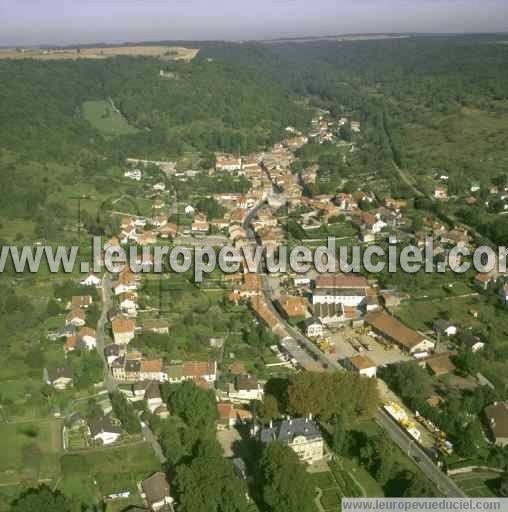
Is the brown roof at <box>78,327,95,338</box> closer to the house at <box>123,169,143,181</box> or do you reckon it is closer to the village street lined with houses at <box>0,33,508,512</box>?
the village street lined with houses at <box>0,33,508,512</box>

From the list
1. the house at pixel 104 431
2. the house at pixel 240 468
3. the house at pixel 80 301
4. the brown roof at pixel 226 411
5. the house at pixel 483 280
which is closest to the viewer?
the house at pixel 240 468

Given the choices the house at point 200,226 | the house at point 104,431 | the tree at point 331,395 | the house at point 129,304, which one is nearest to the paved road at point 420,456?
the tree at point 331,395

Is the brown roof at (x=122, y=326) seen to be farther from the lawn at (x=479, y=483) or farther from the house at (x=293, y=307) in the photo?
the lawn at (x=479, y=483)

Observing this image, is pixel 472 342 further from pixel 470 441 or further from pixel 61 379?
pixel 61 379

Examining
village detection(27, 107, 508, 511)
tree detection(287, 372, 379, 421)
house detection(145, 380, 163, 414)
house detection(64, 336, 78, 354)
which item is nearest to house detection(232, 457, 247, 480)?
village detection(27, 107, 508, 511)

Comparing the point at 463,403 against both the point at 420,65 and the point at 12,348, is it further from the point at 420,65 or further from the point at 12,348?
the point at 420,65

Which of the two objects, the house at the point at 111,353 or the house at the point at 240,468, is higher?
the house at the point at 111,353
